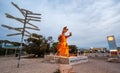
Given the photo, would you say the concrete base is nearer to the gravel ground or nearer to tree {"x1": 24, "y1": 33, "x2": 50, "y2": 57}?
the gravel ground

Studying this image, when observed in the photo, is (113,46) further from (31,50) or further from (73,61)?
(31,50)

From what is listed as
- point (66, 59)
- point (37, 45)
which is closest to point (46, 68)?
point (66, 59)

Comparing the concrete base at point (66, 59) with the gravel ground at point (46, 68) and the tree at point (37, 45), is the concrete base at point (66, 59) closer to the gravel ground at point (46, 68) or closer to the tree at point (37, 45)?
the gravel ground at point (46, 68)

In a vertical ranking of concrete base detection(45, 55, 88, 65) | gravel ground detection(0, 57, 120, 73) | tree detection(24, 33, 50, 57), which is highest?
tree detection(24, 33, 50, 57)

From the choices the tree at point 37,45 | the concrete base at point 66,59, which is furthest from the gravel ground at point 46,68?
the tree at point 37,45

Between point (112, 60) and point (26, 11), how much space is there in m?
13.7

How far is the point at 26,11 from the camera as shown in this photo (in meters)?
11.5

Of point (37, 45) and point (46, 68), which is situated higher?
point (37, 45)

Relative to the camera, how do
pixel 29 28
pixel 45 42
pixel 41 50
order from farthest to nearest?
pixel 45 42
pixel 41 50
pixel 29 28

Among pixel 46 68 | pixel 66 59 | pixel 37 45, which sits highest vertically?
pixel 37 45

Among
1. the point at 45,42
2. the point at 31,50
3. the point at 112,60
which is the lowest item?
the point at 112,60

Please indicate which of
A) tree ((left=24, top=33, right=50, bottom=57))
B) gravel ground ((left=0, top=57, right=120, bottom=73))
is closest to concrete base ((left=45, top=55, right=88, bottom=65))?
gravel ground ((left=0, top=57, right=120, bottom=73))

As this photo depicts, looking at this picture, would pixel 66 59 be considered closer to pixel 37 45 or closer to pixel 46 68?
pixel 46 68

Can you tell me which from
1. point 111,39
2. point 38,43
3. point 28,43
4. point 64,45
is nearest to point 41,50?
point 38,43
